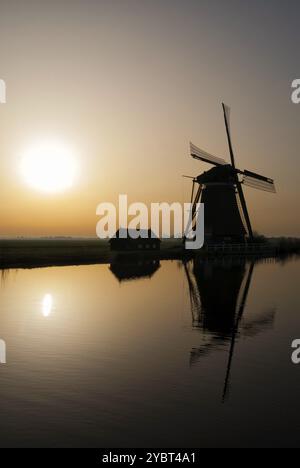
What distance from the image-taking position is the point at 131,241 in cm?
6419

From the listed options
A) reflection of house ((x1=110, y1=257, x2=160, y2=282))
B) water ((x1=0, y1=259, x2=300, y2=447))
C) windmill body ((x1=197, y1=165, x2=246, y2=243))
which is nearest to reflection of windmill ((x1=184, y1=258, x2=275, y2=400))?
water ((x1=0, y1=259, x2=300, y2=447))

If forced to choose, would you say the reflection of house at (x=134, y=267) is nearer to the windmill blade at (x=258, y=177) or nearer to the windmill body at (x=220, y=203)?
the windmill body at (x=220, y=203)

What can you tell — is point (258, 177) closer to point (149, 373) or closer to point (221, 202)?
point (221, 202)

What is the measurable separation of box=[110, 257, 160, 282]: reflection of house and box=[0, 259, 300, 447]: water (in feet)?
51.8

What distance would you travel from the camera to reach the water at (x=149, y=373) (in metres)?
7.82

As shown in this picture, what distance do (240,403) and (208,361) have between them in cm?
316

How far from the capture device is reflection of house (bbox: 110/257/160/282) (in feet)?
131

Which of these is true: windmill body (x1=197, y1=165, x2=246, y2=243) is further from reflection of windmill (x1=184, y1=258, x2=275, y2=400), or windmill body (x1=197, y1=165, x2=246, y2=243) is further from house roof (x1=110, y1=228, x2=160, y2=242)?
reflection of windmill (x1=184, y1=258, x2=275, y2=400)

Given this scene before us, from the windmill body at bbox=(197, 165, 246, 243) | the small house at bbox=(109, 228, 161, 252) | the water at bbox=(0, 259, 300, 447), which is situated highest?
the windmill body at bbox=(197, 165, 246, 243)

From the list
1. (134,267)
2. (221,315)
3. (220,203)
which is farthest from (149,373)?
(220,203)

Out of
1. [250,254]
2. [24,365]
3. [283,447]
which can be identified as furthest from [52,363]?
[250,254]

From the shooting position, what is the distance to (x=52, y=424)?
8055 mm

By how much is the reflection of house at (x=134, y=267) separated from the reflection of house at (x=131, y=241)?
442cm

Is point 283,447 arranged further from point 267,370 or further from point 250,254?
point 250,254
